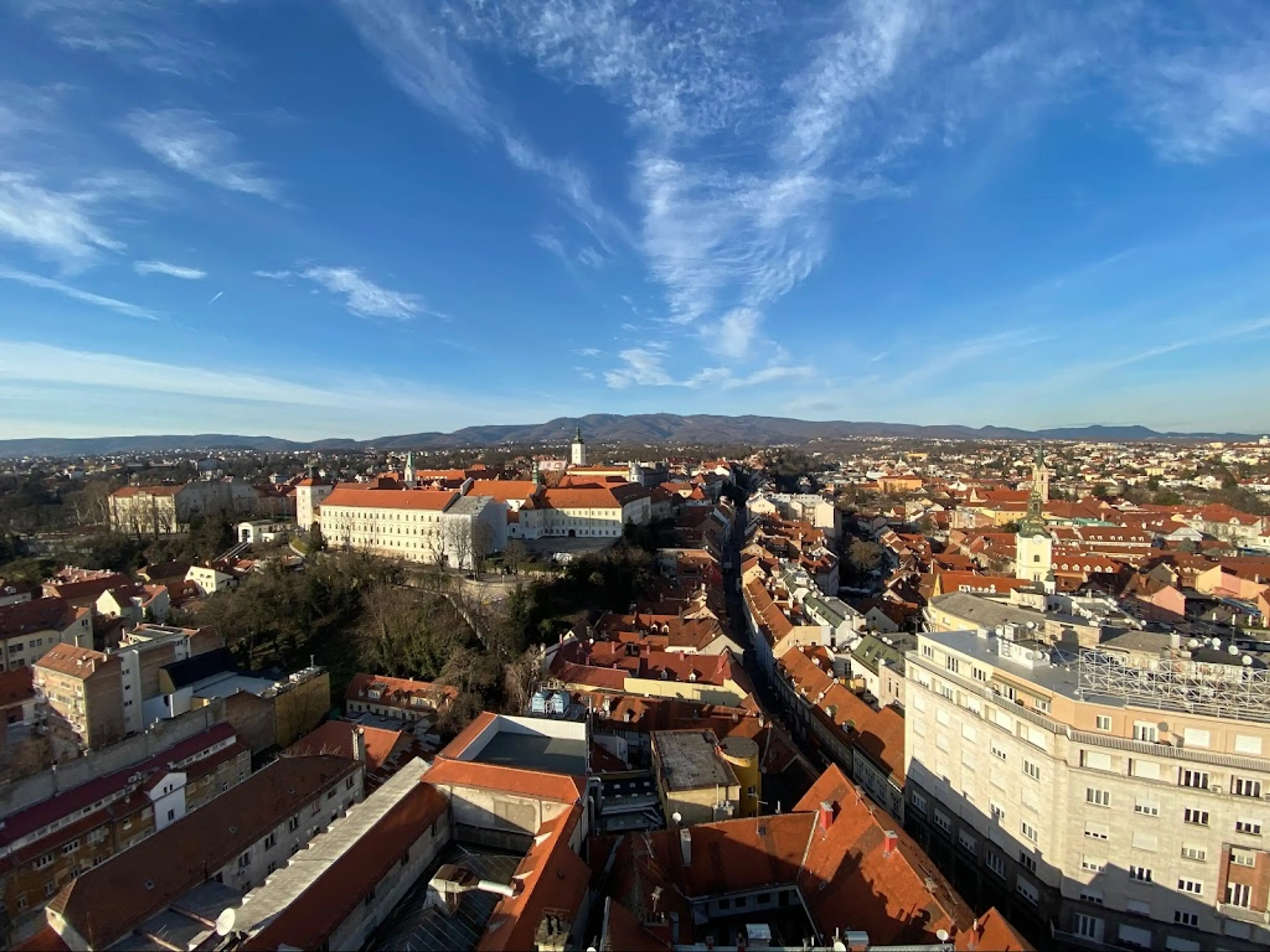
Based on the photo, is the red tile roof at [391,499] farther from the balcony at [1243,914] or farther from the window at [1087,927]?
the balcony at [1243,914]

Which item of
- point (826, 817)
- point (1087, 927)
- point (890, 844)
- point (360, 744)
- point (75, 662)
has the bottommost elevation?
point (1087, 927)

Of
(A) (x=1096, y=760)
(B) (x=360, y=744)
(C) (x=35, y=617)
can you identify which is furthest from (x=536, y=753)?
(C) (x=35, y=617)

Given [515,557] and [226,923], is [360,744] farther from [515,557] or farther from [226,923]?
[515,557]

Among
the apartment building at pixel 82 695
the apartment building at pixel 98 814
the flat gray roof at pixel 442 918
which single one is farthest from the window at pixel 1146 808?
the apartment building at pixel 82 695

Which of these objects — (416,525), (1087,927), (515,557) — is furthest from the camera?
(416,525)

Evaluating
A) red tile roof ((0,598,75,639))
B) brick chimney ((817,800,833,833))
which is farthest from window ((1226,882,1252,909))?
red tile roof ((0,598,75,639))

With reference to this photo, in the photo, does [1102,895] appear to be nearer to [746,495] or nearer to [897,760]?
[897,760]

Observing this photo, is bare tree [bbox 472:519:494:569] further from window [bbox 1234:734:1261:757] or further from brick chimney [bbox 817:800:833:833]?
window [bbox 1234:734:1261:757]
